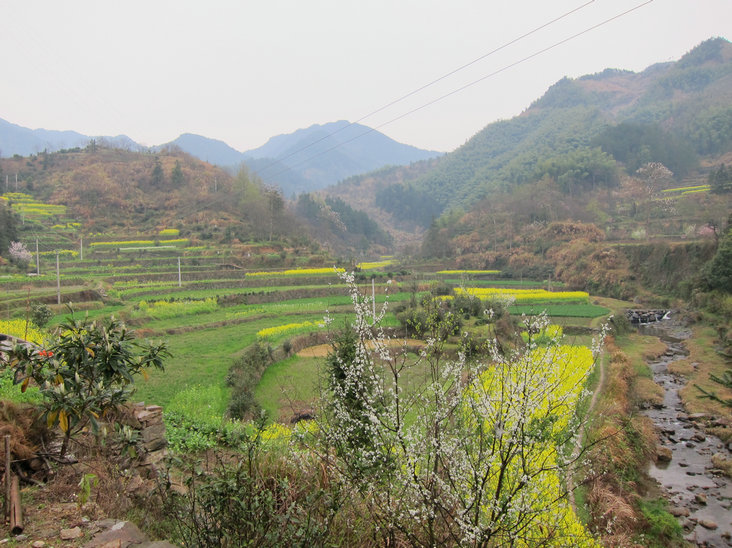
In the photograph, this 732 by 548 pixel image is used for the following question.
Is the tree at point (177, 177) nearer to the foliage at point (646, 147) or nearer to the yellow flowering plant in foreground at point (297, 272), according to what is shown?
the yellow flowering plant in foreground at point (297, 272)

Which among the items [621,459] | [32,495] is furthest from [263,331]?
[32,495]

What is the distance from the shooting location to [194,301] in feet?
88.2

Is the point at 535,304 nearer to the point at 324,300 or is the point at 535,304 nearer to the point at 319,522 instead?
the point at 324,300

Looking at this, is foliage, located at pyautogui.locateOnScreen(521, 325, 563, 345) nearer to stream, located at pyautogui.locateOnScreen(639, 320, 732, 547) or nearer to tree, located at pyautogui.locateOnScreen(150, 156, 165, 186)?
stream, located at pyautogui.locateOnScreen(639, 320, 732, 547)

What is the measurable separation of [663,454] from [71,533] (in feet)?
45.6

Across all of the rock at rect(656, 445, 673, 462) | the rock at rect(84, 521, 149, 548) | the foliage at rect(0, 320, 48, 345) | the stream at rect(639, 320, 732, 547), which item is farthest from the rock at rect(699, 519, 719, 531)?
the foliage at rect(0, 320, 48, 345)

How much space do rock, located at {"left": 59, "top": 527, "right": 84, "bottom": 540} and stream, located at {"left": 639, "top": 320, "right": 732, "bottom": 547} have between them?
11029 mm

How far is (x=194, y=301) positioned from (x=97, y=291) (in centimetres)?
509

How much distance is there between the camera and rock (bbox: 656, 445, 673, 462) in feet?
39.9

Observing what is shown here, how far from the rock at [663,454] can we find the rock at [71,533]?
13637 millimetres

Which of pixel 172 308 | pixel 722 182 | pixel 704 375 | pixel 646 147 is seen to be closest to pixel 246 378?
pixel 172 308

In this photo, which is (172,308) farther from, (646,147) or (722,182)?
(646,147)

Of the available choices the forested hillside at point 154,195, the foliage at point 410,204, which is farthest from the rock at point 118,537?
the foliage at point 410,204

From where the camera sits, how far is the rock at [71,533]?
3807 millimetres
